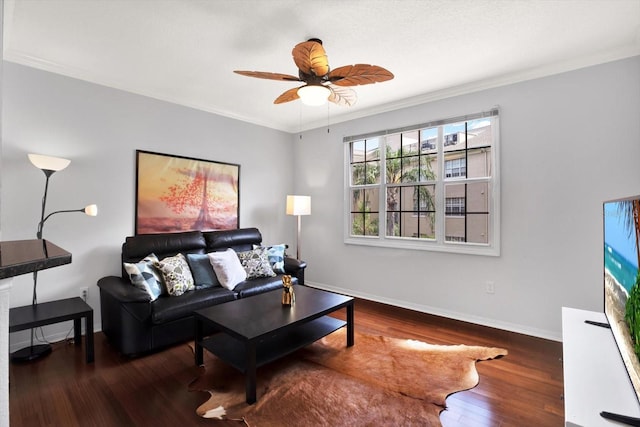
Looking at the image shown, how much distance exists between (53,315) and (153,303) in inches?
26.7

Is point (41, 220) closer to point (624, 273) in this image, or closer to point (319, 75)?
point (319, 75)

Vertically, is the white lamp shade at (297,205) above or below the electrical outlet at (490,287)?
above

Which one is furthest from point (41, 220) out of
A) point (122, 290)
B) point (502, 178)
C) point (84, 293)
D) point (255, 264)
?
point (502, 178)

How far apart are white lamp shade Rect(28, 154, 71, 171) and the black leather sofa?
2.91 feet

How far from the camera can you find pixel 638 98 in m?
2.53

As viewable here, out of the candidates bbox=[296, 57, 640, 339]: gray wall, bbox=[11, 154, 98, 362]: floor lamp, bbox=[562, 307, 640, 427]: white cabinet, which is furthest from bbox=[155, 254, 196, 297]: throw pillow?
bbox=[562, 307, 640, 427]: white cabinet

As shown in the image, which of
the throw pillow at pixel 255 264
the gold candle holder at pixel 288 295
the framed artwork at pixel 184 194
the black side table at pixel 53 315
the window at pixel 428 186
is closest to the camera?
the black side table at pixel 53 315

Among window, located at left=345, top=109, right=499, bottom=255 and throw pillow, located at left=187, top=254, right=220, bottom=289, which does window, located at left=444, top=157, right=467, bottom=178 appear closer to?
window, located at left=345, top=109, right=499, bottom=255

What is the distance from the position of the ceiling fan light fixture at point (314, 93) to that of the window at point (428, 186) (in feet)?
5.89

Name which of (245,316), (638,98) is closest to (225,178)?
(245,316)

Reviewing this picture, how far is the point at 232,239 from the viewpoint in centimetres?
384

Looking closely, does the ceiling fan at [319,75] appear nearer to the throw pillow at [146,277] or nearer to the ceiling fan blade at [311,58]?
the ceiling fan blade at [311,58]

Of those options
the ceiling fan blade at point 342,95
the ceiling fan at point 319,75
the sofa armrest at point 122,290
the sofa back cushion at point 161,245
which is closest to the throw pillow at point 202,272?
the sofa back cushion at point 161,245

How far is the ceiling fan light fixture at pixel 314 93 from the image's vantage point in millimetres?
2309
